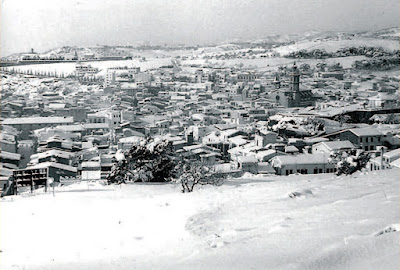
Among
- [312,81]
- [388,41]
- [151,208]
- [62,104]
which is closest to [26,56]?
[62,104]

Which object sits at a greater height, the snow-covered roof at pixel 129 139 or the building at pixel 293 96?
the building at pixel 293 96

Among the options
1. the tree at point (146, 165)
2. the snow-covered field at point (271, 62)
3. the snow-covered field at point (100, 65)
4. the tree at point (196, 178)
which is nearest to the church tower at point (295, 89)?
the snow-covered field at point (271, 62)

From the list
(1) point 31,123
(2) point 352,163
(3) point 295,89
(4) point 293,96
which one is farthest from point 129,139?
(3) point 295,89

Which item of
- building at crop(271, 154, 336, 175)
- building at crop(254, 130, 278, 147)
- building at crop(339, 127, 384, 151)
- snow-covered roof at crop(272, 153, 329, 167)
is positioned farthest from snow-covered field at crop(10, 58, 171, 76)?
building at crop(271, 154, 336, 175)

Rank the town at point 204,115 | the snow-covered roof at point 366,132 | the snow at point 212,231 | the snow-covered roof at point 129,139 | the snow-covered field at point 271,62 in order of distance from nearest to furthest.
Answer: the snow at point 212,231 → the town at point 204,115 → the snow-covered roof at point 366,132 → the snow-covered roof at point 129,139 → the snow-covered field at point 271,62

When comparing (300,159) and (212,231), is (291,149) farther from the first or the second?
(212,231)

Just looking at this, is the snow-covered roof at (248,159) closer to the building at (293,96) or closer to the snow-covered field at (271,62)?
the building at (293,96)

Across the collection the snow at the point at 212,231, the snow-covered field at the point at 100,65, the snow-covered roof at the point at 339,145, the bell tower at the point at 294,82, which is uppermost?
the snow-covered field at the point at 100,65

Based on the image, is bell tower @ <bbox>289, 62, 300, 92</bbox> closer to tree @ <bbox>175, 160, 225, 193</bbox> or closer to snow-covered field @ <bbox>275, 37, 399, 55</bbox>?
snow-covered field @ <bbox>275, 37, 399, 55</bbox>
